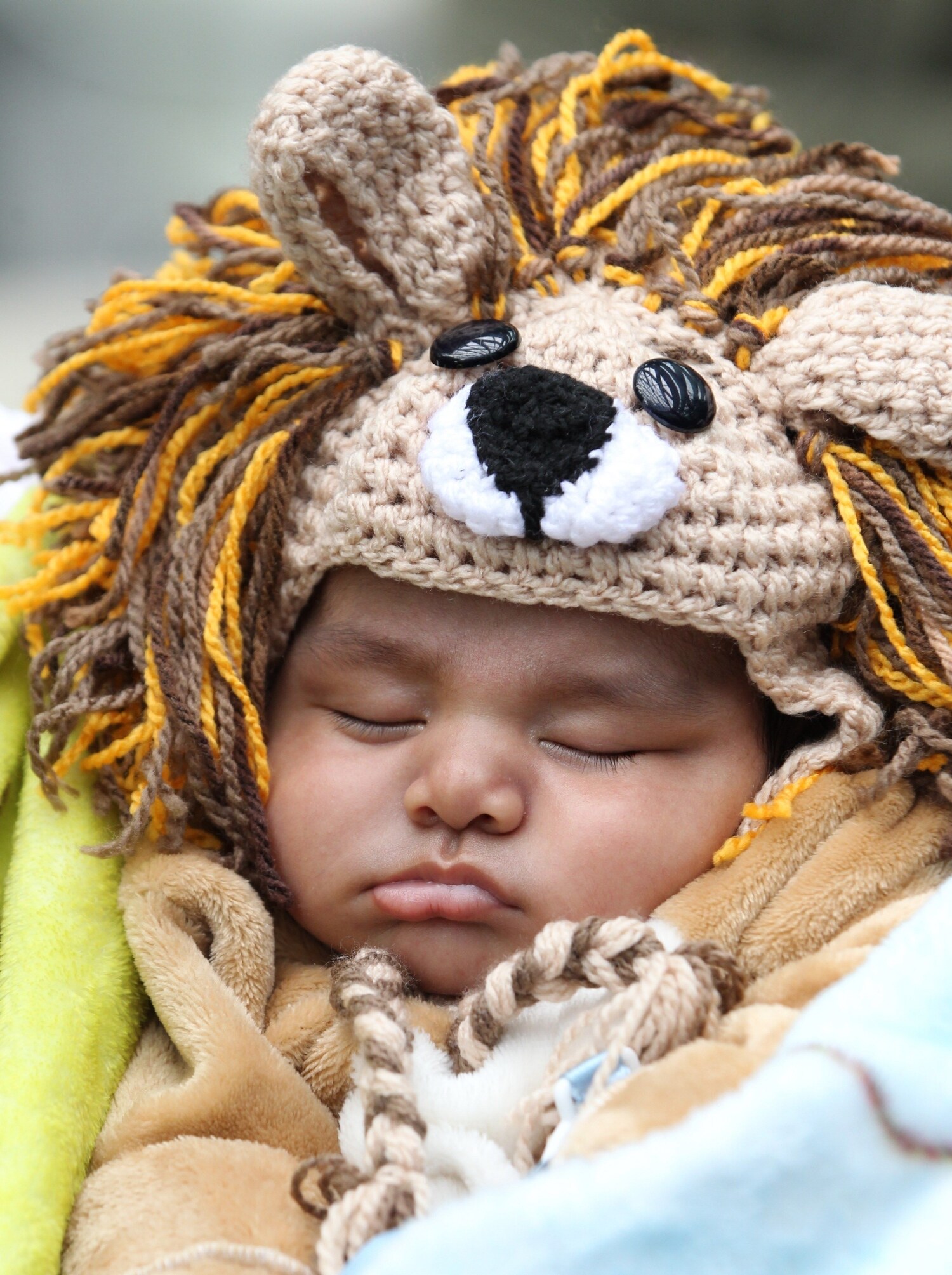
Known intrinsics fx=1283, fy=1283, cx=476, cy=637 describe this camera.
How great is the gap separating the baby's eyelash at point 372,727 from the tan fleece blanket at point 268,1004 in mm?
148

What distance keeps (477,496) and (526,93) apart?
511 mm

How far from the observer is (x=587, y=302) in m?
1.06

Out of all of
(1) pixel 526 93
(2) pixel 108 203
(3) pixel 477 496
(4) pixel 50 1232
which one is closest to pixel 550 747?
(3) pixel 477 496

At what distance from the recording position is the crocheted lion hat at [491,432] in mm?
955

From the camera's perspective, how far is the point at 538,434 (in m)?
0.92

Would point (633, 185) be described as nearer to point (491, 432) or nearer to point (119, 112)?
point (491, 432)

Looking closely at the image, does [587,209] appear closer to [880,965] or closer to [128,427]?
[128,427]

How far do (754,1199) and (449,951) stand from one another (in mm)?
413

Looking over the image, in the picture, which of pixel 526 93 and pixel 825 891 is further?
pixel 526 93

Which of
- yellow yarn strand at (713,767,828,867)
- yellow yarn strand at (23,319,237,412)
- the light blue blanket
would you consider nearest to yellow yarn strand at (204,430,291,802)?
yellow yarn strand at (23,319,237,412)

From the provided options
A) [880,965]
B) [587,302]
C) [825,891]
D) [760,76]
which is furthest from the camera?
[760,76]

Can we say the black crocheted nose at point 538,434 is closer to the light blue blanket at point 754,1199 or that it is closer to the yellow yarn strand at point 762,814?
the yellow yarn strand at point 762,814

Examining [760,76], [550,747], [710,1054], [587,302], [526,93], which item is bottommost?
[710,1054]

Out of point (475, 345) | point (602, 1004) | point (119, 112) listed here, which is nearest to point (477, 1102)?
point (602, 1004)
